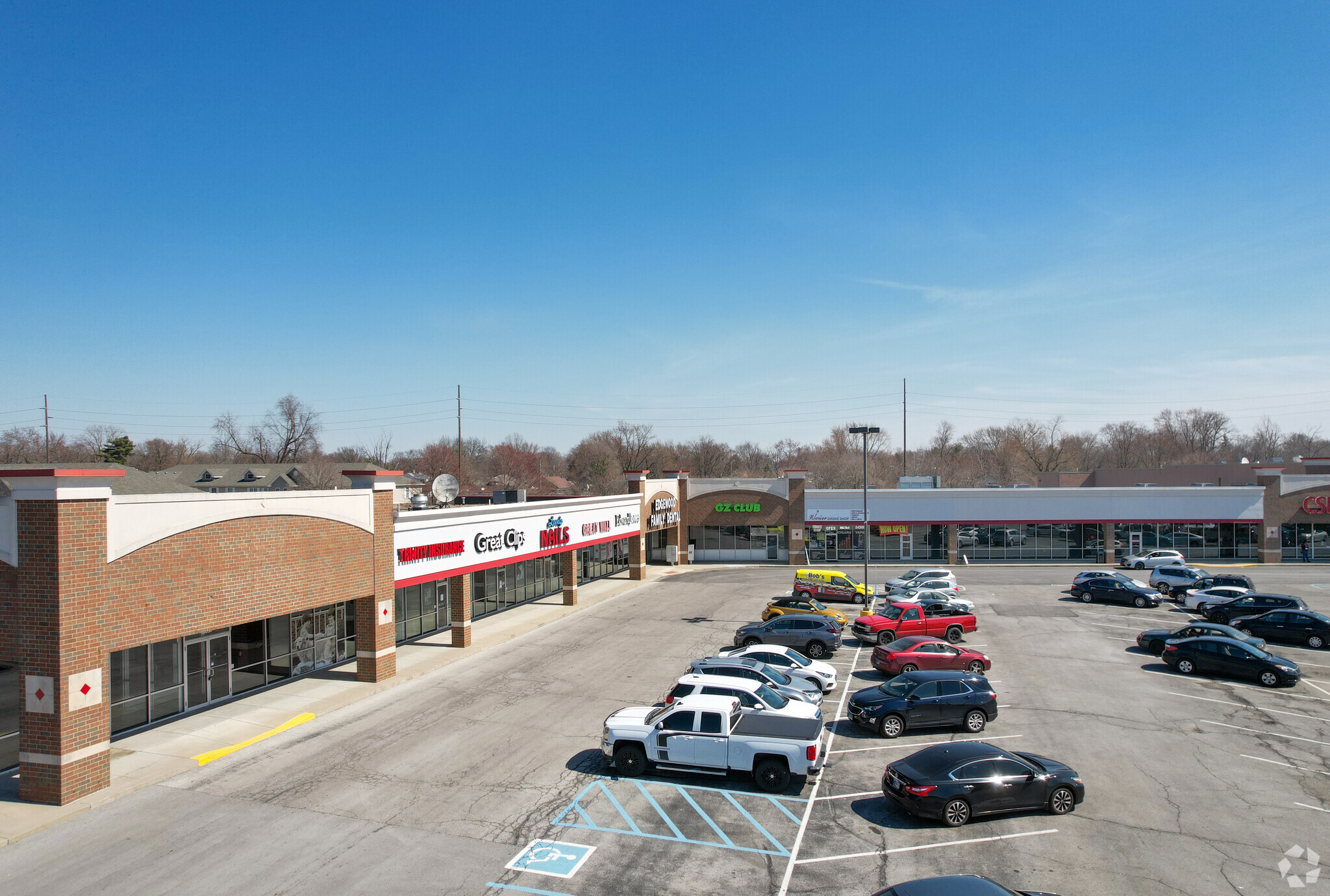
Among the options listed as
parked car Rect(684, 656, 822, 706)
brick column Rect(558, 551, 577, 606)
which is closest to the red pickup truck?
parked car Rect(684, 656, 822, 706)

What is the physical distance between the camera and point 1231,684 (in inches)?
900

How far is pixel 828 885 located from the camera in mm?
11180

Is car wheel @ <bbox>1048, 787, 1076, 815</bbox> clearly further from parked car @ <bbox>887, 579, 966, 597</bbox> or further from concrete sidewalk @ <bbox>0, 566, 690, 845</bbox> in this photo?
parked car @ <bbox>887, 579, 966, 597</bbox>

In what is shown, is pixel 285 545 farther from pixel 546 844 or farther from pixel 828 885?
pixel 828 885

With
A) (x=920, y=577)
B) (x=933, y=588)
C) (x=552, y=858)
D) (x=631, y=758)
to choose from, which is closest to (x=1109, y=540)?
(x=920, y=577)

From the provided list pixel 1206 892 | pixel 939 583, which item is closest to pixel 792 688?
pixel 1206 892

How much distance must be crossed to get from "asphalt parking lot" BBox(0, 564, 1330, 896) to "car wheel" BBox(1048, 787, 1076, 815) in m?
0.27

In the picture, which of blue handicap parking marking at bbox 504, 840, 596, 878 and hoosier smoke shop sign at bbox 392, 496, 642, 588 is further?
hoosier smoke shop sign at bbox 392, 496, 642, 588

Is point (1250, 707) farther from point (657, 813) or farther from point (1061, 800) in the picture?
point (657, 813)

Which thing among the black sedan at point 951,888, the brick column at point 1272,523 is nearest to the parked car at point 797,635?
the black sedan at point 951,888

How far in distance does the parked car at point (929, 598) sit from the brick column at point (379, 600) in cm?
1927

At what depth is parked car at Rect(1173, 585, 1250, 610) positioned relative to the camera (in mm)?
33562

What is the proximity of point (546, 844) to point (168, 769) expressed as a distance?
9.21 metres

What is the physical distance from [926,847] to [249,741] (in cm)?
1512
